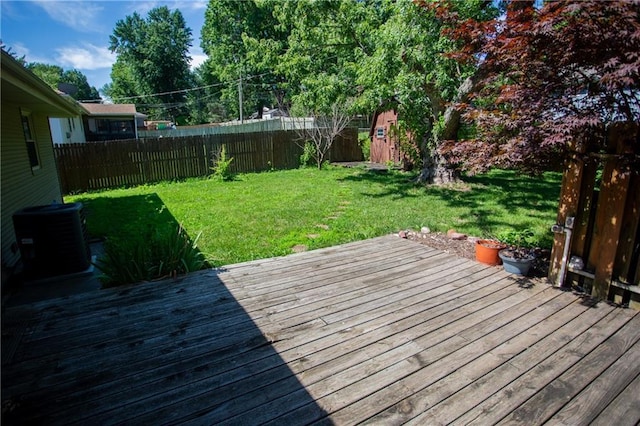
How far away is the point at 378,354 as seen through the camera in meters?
2.36

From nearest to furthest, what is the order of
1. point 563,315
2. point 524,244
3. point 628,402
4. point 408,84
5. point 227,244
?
point 628,402, point 563,315, point 524,244, point 227,244, point 408,84

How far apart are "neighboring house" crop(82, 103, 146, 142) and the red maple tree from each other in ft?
81.1

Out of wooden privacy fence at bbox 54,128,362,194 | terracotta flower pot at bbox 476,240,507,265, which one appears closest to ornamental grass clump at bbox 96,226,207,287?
terracotta flower pot at bbox 476,240,507,265

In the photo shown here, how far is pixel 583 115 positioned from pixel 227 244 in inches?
171

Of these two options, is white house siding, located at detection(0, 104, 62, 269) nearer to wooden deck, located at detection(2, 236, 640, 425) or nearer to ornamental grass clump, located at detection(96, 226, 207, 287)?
ornamental grass clump, located at detection(96, 226, 207, 287)

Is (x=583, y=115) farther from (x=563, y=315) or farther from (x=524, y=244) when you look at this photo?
(x=524, y=244)

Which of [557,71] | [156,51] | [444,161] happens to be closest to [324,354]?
[557,71]

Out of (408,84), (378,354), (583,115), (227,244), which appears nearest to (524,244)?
(583,115)

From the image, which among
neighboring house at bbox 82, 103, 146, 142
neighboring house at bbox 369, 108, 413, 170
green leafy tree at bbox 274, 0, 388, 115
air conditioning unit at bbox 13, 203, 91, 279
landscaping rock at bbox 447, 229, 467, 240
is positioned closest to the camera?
air conditioning unit at bbox 13, 203, 91, 279

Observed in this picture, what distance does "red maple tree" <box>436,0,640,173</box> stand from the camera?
2.37m

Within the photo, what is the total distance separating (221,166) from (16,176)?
6.75 meters

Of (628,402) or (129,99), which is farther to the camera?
(129,99)

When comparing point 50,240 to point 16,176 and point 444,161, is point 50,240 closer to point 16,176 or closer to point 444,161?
point 16,176

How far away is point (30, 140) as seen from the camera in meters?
6.17
